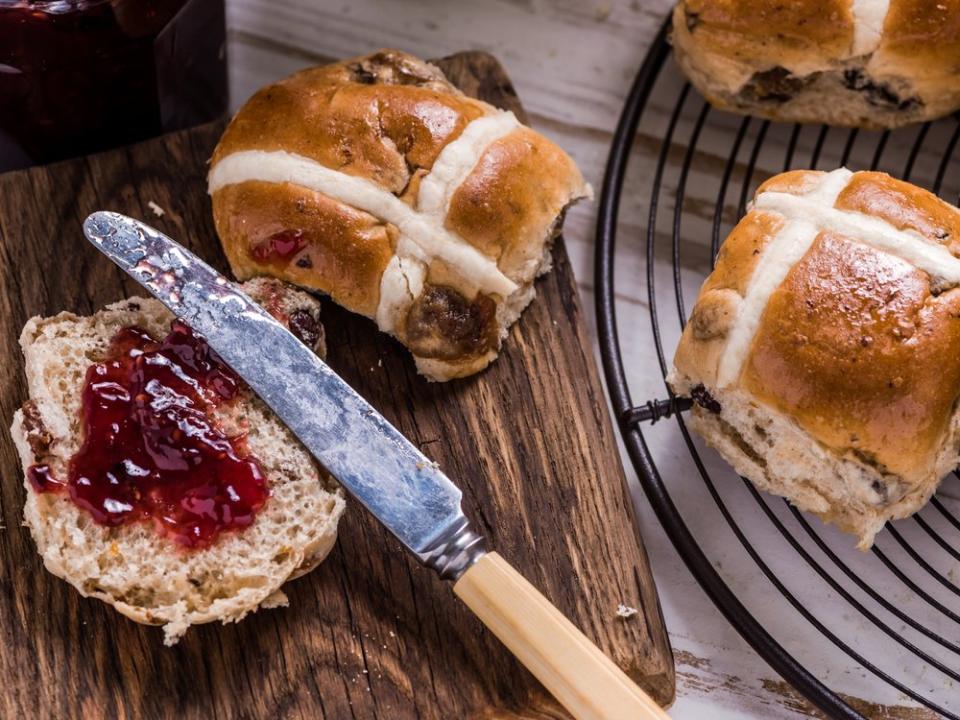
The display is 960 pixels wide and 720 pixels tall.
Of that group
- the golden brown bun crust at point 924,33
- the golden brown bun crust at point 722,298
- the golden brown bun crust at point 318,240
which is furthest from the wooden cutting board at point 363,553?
the golden brown bun crust at point 924,33

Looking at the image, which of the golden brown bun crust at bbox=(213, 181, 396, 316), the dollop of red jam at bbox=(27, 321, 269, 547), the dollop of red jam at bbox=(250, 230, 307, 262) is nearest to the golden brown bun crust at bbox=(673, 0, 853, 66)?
the golden brown bun crust at bbox=(213, 181, 396, 316)

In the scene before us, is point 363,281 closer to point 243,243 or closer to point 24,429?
point 243,243

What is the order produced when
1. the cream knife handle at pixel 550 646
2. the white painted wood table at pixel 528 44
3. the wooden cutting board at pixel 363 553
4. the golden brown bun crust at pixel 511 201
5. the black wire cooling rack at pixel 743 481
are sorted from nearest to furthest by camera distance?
1. the cream knife handle at pixel 550 646
2. the wooden cutting board at pixel 363 553
3. the golden brown bun crust at pixel 511 201
4. the black wire cooling rack at pixel 743 481
5. the white painted wood table at pixel 528 44

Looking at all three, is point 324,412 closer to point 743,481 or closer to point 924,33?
point 743,481

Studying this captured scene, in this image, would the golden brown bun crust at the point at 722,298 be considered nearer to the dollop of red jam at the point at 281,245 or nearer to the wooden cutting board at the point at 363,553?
the wooden cutting board at the point at 363,553

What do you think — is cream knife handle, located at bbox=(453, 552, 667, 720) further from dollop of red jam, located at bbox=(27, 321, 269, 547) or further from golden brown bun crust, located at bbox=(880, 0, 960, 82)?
golden brown bun crust, located at bbox=(880, 0, 960, 82)

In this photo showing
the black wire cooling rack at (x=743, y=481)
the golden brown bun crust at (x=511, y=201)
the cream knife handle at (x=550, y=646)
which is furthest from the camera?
the black wire cooling rack at (x=743, y=481)
